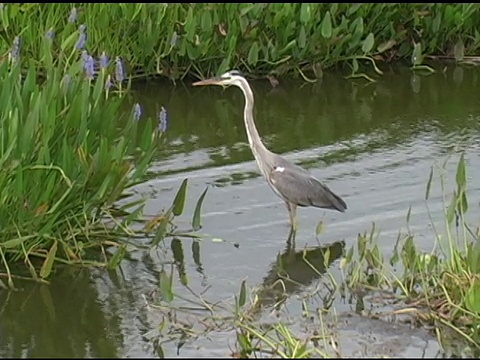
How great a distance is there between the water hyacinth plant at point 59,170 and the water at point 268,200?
186mm

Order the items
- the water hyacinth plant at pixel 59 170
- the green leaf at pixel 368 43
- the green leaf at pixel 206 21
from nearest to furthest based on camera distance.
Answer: the water hyacinth plant at pixel 59 170, the green leaf at pixel 206 21, the green leaf at pixel 368 43

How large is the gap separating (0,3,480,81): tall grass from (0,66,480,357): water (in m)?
0.23

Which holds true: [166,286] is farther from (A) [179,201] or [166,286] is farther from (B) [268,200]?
(B) [268,200]

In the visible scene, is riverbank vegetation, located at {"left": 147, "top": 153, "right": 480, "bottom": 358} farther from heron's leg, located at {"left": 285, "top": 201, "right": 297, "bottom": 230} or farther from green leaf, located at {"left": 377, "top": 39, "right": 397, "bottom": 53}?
green leaf, located at {"left": 377, "top": 39, "right": 397, "bottom": 53}

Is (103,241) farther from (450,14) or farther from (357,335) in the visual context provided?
(450,14)

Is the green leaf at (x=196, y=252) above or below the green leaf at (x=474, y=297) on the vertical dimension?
below

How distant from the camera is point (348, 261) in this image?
4.77m

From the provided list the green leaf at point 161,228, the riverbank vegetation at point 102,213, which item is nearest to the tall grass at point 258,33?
the riverbank vegetation at point 102,213

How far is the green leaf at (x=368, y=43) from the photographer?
30.1 ft

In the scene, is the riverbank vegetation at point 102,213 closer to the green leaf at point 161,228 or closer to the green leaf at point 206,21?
the green leaf at point 161,228

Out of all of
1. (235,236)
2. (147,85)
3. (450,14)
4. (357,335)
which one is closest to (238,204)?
(235,236)

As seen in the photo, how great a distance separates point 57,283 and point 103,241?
0.40 metres

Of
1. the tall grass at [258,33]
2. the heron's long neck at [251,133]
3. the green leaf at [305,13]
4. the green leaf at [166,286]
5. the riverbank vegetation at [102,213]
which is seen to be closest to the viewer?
the green leaf at [166,286]

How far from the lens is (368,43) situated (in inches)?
362
